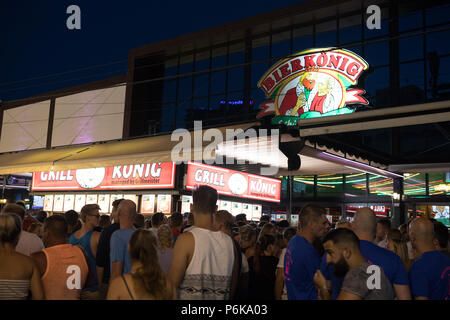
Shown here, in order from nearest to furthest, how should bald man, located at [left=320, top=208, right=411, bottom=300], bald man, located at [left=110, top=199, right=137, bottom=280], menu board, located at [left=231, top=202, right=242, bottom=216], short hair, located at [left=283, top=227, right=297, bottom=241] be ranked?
bald man, located at [left=320, top=208, right=411, bottom=300] → bald man, located at [left=110, top=199, right=137, bottom=280] → short hair, located at [left=283, top=227, right=297, bottom=241] → menu board, located at [left=231, top=202, right=242, bottom=216]

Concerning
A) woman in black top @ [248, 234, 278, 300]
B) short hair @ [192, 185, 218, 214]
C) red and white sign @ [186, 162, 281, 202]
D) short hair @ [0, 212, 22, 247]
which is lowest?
woman in black top @ [248, 234, 278, 300]

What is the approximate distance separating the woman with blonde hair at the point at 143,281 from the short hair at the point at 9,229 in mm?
1262

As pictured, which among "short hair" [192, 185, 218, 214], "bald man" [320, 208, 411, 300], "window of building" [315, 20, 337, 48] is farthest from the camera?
"window of building" [315, 20, 337, 48]

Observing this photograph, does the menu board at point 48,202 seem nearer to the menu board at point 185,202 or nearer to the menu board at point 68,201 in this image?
the menu board at point 68,201

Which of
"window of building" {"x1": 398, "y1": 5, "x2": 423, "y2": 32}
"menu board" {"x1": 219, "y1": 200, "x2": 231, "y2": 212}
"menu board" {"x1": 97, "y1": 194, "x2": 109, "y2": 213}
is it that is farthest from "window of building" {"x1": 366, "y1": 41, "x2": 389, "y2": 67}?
"menu board" {"x1": 97, "y1": 194, "x2": 109, "y2": 213}

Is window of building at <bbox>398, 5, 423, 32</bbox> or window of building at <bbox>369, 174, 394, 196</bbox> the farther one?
window of building at <bbox>369, 174, 394, 196</bbox>

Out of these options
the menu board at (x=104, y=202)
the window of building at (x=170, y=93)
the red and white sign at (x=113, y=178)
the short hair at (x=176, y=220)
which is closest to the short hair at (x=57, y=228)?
the short hair at (x=176, y=220)

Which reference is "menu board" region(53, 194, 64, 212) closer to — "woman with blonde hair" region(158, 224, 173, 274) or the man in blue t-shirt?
"woman with blonde hair" region(158, 224, 173, 274)

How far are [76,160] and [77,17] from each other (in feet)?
25.9

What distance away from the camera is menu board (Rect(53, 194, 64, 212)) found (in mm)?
21688

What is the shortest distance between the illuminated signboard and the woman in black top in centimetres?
935

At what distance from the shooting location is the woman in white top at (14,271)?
388 centimetres

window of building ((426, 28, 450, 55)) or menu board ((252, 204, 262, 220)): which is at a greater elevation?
window of building ((426, 28, 450, 55))

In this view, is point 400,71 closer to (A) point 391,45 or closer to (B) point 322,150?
(A) point 391,45
